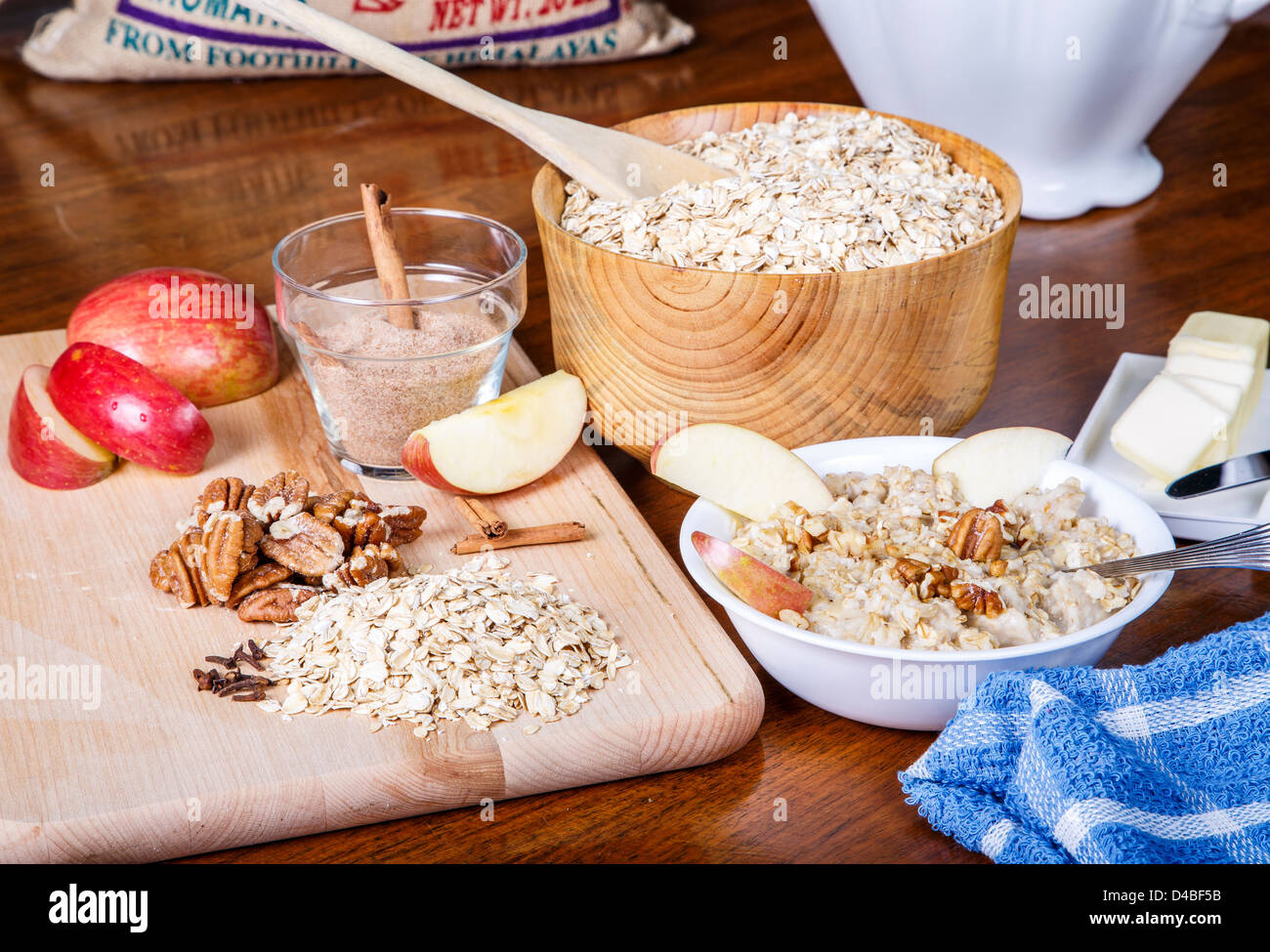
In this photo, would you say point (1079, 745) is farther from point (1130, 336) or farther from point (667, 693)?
point (1130, 336)

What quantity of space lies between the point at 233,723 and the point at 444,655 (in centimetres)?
12

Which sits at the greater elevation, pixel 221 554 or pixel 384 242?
pixel 384 242

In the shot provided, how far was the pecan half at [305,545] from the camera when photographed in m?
0.86

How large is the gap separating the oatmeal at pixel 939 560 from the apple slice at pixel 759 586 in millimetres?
12

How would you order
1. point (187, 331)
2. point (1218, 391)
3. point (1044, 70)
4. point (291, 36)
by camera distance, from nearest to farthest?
point (1218, 391), point (187, 331), point (1044, 70), point (291, 36)

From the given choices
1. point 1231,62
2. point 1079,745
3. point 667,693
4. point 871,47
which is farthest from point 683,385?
point 1231,62

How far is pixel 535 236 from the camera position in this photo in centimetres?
142

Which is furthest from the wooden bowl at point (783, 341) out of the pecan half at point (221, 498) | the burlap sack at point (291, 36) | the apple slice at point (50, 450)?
the burlap sack at point (291, 36)

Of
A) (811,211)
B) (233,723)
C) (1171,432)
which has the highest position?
(811,211)

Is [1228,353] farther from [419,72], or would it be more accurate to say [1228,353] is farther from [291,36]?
[291,36]

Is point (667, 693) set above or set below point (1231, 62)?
below

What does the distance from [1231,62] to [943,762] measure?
1547 mm

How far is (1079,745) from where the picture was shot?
64 centimetres

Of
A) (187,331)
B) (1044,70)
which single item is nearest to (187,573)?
(187,331)
